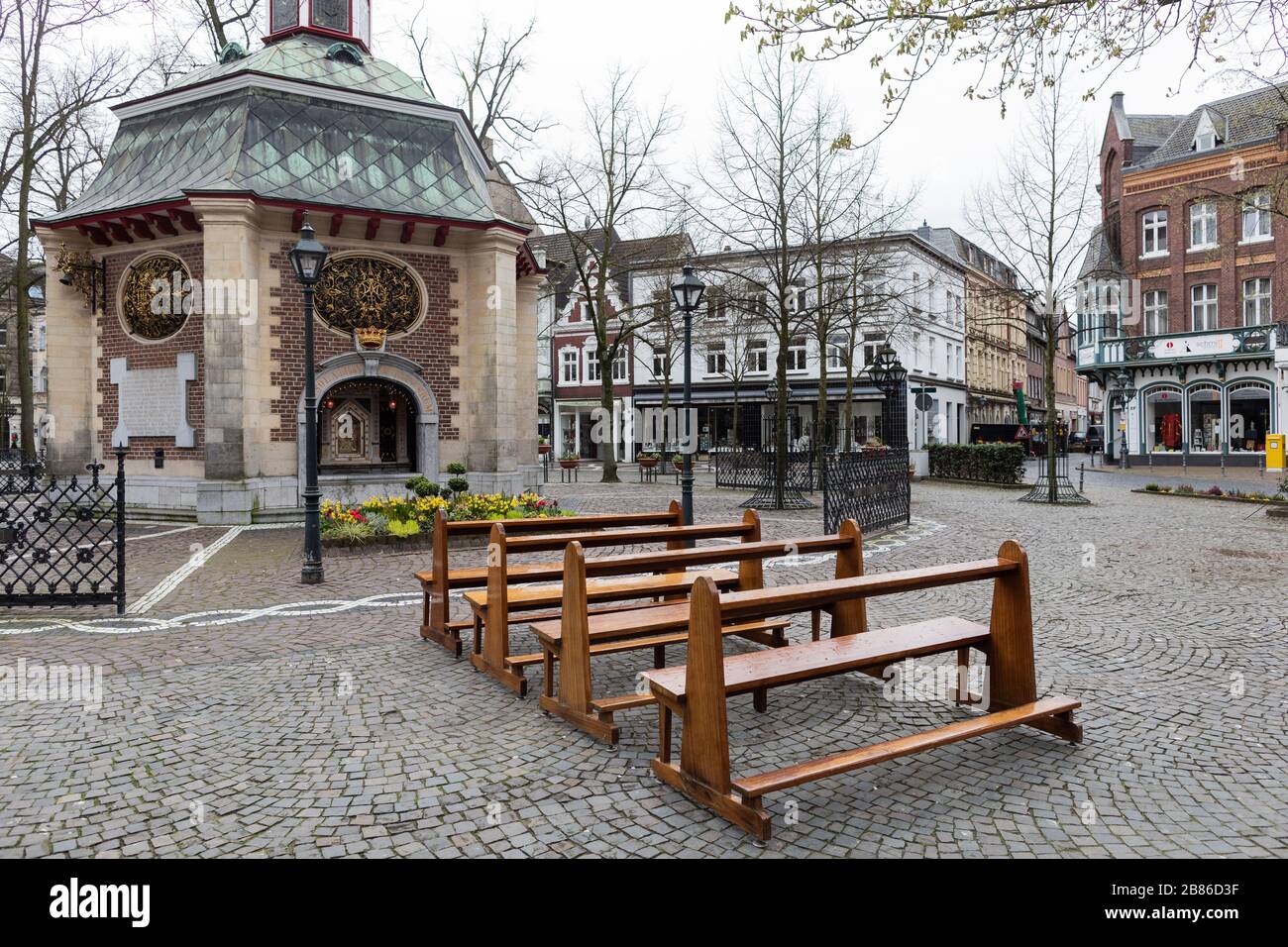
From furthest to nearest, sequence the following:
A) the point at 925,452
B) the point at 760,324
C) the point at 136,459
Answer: the point at 760,324
the point at 925,452
the point at 136,459

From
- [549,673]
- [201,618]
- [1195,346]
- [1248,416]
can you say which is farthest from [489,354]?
[1248,416]

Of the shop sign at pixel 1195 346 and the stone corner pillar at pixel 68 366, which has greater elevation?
the shop sign at pixel 1195 346

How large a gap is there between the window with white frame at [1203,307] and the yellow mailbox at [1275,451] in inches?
265

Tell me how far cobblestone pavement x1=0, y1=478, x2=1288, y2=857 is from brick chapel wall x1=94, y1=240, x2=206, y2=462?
8.85 meters

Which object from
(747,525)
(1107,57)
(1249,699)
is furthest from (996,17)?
(1249,699)

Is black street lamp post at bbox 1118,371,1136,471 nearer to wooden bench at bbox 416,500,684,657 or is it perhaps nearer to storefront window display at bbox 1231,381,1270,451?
storefront window display at bbox 1231,381,1270,451

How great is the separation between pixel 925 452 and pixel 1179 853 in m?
27.3

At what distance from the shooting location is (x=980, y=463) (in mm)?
25844

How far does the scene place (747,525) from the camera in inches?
252

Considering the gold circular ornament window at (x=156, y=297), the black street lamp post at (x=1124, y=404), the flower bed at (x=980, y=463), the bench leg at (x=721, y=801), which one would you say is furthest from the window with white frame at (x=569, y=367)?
the bench leg at (x=721, y=801)

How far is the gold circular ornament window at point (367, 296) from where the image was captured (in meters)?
16.2

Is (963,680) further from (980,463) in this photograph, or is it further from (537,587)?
(980,463)

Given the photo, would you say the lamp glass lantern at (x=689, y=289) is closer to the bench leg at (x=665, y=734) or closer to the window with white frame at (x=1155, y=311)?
the bench leg at (x=665, y=734)
